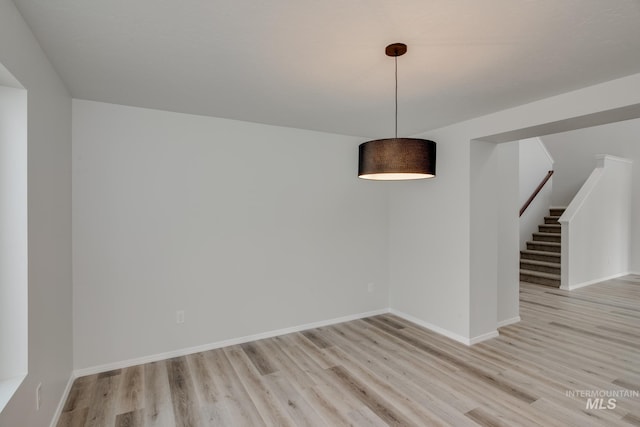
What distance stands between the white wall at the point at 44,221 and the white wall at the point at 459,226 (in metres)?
3.57

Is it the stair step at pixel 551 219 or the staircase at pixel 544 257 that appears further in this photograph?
the stair step at pixel 551 219

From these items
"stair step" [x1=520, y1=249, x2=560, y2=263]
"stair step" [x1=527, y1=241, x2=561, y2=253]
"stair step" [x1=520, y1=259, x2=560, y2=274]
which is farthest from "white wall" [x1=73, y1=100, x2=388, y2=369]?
"stair step" [x1=527, y1=241, x2=561, y2=253]

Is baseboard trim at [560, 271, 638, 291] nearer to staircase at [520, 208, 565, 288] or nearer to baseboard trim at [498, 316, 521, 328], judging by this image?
staircase at [520, 208, 565, 288]

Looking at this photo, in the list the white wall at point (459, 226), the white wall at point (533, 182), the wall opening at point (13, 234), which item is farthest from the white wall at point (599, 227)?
the wall opening at point (13, 234)

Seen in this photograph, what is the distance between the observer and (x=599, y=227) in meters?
6.47

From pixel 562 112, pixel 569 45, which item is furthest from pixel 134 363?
pixel 562 112

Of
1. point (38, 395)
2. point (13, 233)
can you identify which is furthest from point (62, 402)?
point (13, 233)

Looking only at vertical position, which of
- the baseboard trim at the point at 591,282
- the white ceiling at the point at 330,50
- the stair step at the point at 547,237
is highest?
the white ceiling at the point at 330,50

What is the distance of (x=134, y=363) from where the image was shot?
3.03 m

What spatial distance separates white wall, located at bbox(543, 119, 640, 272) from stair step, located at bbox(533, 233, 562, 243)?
1554 mm

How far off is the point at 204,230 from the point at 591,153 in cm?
885

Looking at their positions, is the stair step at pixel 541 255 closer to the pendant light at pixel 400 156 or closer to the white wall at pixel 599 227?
the white wall at pixel 599 227

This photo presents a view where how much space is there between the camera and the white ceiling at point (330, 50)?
1.60 metres

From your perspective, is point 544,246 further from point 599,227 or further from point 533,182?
point 533,182
